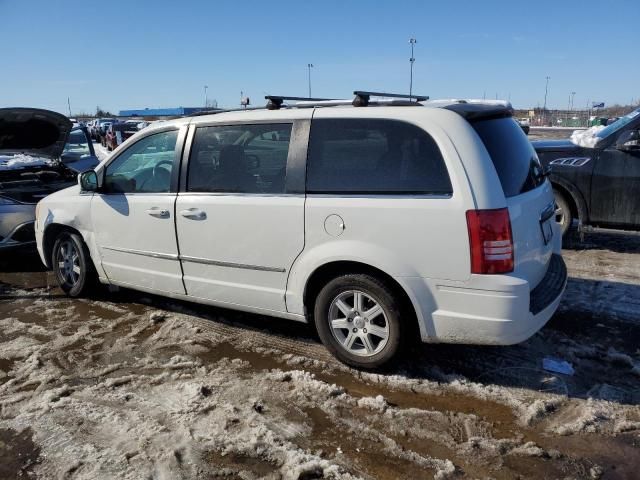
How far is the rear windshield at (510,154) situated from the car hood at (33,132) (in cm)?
597

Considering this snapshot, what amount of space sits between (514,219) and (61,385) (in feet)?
10.5

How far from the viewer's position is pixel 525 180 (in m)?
3.68

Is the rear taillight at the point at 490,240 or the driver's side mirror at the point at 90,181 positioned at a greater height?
the driver's side mirror at the point at 90,181

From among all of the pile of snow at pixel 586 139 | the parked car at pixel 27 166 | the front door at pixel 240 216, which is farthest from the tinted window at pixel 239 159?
the pile of snow at pixel 586 139

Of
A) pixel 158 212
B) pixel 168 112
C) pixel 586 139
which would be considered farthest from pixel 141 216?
pixel 168 112

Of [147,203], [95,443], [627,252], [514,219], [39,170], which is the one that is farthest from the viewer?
[39,170]

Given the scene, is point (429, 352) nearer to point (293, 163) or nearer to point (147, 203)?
point (293, 163)

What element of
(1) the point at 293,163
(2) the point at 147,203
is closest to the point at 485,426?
(1) the point at 293,163

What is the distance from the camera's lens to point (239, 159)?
13.7 ft

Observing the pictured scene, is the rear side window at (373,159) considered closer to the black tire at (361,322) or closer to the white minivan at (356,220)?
the white minivan at (356,220)

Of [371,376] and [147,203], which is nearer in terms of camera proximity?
[371,376]

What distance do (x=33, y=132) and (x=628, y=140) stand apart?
A: 798 cm

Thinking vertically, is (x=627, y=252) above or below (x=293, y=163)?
below

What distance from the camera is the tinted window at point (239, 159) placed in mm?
3979
